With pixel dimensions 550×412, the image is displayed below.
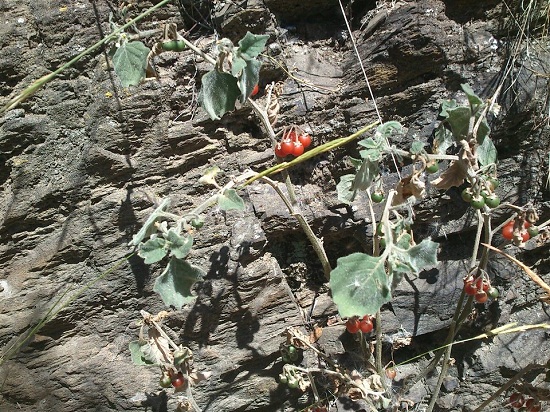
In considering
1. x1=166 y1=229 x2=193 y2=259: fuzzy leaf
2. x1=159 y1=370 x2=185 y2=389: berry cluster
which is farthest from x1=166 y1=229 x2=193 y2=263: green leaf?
x1=159 y1=370 x2=185 y2=389: berry cluster

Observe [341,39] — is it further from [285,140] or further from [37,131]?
[37,131]

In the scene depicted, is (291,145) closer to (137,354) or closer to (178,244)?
(178,244)

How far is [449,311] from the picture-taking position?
2.48m

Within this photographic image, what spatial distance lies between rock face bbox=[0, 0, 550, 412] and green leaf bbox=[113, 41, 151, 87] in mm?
343

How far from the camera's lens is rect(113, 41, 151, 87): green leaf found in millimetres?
1780

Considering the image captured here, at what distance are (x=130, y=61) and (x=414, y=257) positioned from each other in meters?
1.16

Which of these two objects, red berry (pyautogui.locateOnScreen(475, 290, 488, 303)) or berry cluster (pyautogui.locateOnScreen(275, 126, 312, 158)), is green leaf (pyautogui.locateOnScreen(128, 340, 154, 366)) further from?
red berry (pyautogui.locateOnScreen(475, 290, 488, 303))

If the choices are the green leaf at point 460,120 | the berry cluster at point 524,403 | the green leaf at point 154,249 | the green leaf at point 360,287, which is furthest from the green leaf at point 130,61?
the berry cluster at point 524,403

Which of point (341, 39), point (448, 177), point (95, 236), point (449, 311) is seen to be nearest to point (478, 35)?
point (341, 39)

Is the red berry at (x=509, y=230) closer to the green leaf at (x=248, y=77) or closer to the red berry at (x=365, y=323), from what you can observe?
the red berry at (x=365, y=323)

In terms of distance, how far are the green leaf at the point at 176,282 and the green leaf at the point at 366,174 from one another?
2.11ft

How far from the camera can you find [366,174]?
1.81 m

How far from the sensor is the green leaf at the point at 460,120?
1724 mm

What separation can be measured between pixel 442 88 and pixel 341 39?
0.52 meters
